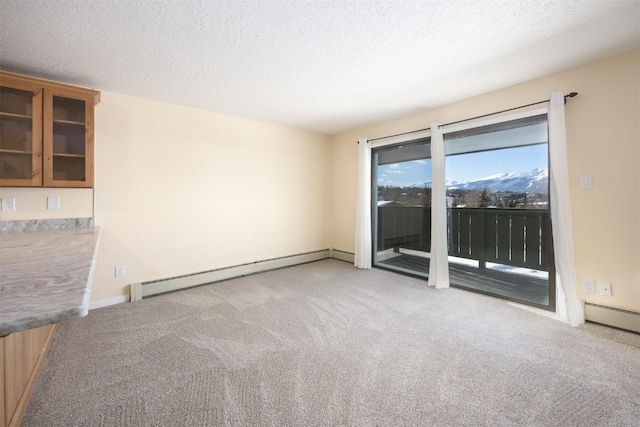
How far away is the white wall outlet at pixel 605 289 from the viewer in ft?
7.68

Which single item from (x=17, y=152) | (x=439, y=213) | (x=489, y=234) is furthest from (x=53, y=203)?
(x=489, y=234)

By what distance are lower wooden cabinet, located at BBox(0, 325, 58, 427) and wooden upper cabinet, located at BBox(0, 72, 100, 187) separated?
56.6 inches

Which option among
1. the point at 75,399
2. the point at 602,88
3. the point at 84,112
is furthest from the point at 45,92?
the point at 602,88

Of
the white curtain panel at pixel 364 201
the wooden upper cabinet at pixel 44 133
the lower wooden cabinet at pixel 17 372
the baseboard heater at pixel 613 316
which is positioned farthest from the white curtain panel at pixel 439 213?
the wooden upper cabinet at pixel 44 133

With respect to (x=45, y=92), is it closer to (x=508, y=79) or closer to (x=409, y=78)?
(x=409, y=78)

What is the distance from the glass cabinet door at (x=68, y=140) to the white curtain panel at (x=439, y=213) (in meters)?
3.75

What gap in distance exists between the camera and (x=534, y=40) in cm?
204

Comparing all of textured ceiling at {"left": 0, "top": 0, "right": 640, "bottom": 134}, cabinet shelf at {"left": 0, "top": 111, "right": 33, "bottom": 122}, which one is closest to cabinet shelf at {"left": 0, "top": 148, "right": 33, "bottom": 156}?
cabinet shelf at {"left": 0, "top": 111, "right": 33, "bottom": 122}

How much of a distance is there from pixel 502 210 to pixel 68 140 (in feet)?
15.3

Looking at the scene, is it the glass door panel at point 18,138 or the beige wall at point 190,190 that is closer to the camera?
the glass door panel at point 18,138

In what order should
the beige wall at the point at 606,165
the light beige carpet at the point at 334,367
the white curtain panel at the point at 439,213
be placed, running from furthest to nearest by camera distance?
the white curtain panel at the point at 439,213, the beige wall at the point at 606,165, the light beige carpet at the point at 334,367

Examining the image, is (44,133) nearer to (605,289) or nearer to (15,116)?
(15,116)

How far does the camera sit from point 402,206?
4.15 metres

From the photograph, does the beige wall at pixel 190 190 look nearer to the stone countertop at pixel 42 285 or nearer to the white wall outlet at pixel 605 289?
the stone countertop at pixel 42 285
